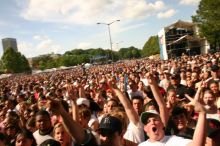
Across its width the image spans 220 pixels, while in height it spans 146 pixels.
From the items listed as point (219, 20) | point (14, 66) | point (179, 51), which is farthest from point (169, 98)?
point (14, 66)

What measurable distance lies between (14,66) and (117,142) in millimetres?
96853

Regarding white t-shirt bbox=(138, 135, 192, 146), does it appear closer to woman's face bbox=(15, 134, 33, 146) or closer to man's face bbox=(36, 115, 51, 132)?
woman's face bbox=(15, 134, 33, 146)

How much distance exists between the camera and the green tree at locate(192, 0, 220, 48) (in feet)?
185

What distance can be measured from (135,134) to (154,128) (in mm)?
1019

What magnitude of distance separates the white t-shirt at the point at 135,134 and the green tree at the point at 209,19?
54.1 metres

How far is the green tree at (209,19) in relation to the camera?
56.4 m

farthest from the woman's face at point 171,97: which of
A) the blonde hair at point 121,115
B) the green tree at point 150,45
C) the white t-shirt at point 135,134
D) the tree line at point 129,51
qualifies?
the green tree at point 150,45

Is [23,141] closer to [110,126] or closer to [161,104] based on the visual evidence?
[110,126]

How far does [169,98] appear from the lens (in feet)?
21.3

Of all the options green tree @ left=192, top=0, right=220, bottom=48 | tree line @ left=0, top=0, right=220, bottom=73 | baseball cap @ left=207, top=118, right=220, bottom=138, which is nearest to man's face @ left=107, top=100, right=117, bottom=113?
baseball cap @ left=207, top=118, right=220, bottom=138

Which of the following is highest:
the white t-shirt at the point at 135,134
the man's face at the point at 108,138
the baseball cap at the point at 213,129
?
the man's face at the point at 108,138

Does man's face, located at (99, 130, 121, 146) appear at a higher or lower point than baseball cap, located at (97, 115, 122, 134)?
lower

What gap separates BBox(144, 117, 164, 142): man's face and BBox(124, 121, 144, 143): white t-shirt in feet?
3.19

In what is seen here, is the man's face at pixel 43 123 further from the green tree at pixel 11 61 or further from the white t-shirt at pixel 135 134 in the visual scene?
the green tree at pixel 11 61
